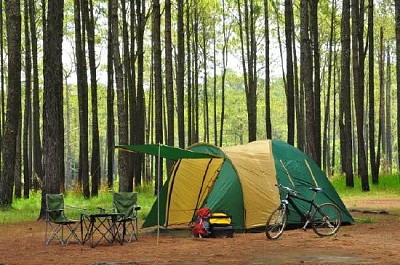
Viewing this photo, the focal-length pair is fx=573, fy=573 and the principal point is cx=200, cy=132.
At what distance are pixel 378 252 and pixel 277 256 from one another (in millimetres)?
1424

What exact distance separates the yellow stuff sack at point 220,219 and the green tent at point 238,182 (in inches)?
20.2

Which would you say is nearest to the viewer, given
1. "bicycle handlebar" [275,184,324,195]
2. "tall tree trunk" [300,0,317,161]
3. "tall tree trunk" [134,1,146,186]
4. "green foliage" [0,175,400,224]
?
"bicycle handlebar" [275,184,324,195]

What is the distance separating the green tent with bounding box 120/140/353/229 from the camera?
11.4 meters

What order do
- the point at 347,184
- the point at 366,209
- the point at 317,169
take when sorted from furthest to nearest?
1. the point at 347,184
2. the point at 366,209
3. the point at 317,169

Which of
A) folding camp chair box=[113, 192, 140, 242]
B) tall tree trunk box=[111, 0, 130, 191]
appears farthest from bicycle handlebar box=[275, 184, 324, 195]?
tall tree trunk box=[111, 0, 130, 191]

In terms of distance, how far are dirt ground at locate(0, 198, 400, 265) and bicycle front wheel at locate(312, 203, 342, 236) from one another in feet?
0.65

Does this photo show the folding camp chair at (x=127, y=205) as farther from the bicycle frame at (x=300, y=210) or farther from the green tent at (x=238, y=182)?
the bicycle frame at (x=300, y=210)

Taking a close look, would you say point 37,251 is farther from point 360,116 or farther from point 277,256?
point 360,116

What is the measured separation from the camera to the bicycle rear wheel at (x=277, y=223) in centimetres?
1022

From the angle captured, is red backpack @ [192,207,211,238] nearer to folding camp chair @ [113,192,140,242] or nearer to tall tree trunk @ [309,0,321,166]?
folding camp chair @ [113,192,140,242]

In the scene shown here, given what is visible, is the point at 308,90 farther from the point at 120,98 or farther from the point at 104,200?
the point at 104,200

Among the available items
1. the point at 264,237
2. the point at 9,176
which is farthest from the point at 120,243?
the point at 9,176

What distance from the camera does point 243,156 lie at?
12047mm

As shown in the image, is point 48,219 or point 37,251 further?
point 48,219
